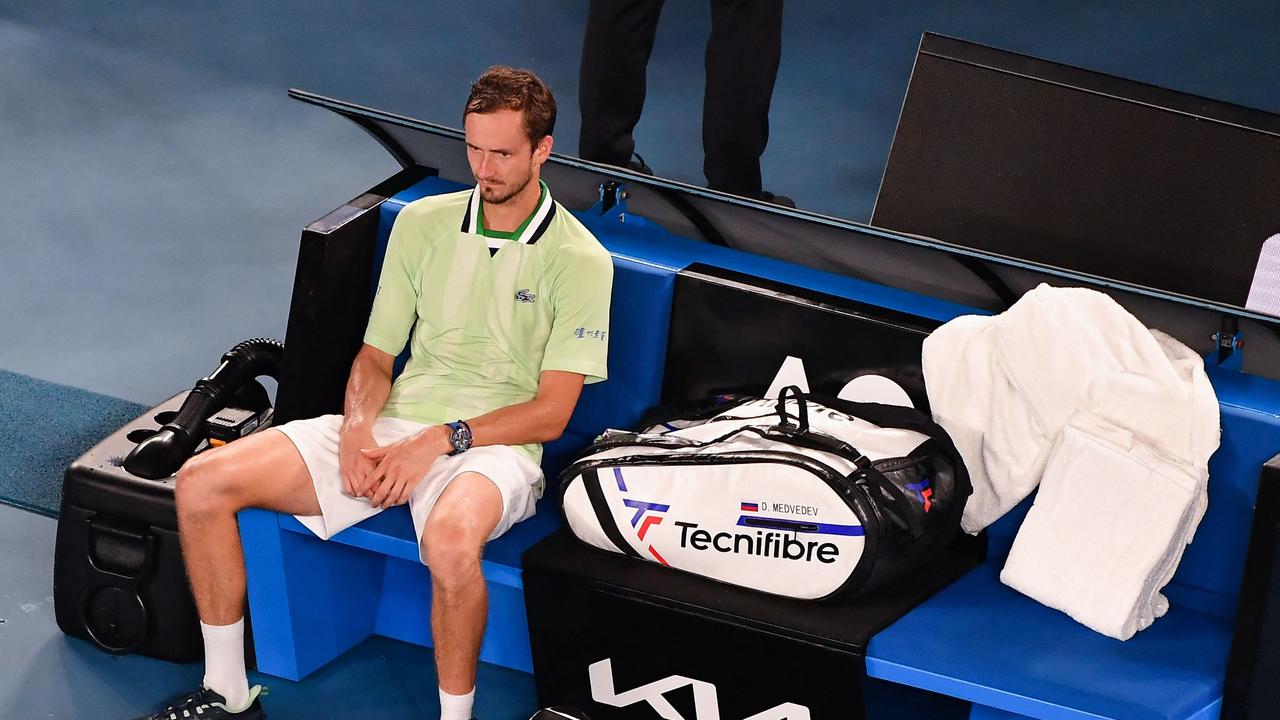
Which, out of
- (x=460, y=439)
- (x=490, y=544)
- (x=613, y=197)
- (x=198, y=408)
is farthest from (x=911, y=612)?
(x=198, y=408)

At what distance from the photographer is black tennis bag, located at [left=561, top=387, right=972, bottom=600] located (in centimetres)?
251

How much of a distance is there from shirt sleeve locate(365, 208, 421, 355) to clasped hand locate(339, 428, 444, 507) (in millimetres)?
288

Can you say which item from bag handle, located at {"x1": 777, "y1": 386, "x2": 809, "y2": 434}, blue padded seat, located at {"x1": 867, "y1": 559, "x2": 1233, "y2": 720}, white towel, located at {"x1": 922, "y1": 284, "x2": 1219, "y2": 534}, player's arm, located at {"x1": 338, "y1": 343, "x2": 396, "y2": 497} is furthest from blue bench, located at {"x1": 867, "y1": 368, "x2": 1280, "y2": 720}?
player's arm, located at {"x1": 338, "y1": 343, "x2": 396, "y2": 497}

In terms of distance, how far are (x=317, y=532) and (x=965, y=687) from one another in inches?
47.1

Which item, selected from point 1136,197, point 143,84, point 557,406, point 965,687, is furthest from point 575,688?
point 143,84

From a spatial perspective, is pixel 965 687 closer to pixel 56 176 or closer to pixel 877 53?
pixel 56 176

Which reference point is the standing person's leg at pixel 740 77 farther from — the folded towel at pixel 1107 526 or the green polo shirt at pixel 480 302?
the folded towel at pixel 1107 526

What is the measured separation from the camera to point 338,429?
2916mm

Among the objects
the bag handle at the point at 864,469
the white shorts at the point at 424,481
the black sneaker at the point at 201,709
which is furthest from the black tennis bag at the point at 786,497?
the black sneaker at the point at 201,709

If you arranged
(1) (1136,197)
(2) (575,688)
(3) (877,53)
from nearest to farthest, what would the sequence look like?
(2) (575,688) < (1) (1136,197) < (3) (877,53)

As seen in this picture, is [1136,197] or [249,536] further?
[1136,197]

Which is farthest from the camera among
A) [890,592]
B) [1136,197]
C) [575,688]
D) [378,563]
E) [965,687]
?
[1136,197]

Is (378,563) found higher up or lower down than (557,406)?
lower down

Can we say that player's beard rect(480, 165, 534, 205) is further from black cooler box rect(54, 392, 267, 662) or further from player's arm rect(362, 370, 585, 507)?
black cooler box rect(54, 392, 267, 662)
